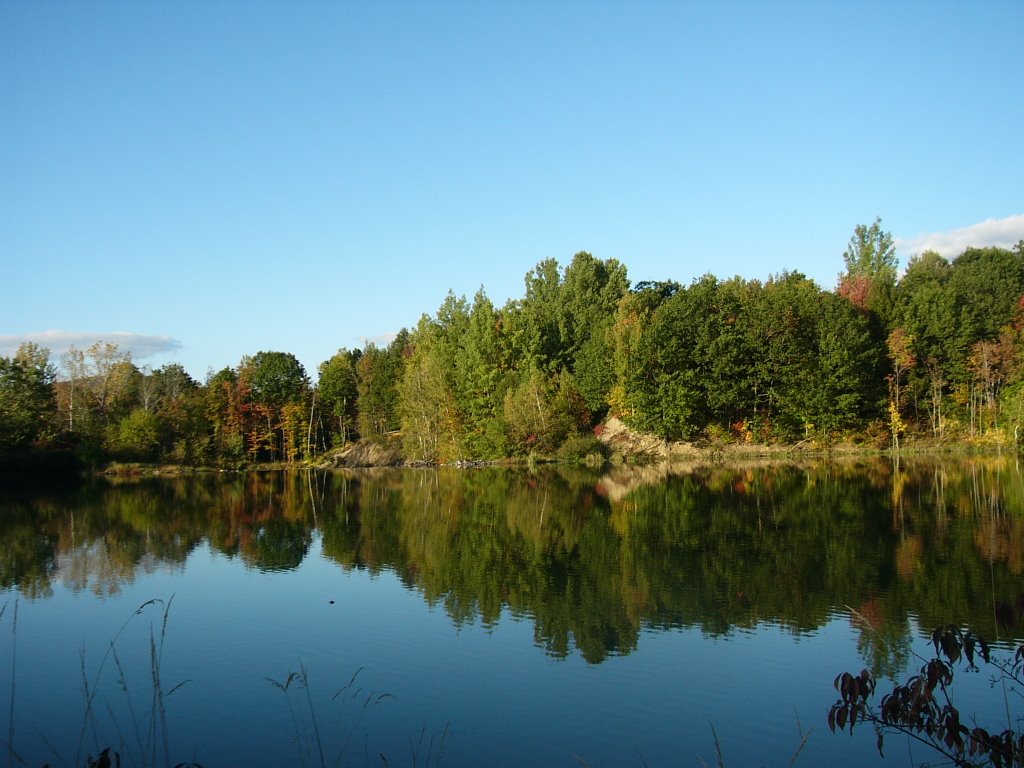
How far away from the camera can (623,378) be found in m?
58.8

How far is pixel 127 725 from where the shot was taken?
9.77m

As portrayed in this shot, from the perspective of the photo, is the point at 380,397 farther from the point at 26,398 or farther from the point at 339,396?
the point at 26,398

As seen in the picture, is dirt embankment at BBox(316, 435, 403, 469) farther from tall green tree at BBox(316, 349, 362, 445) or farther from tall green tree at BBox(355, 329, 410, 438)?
tall green tree at BBox(316, 349, 362, 445)

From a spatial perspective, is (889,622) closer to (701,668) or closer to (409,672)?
(701,668)

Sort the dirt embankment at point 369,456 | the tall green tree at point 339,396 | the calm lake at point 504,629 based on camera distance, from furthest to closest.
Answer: the tall green tree at point 339,396 → the dirt embankment at point 369,456 → the calm lake at point 504,629

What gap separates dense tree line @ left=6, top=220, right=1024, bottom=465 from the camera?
176 feet

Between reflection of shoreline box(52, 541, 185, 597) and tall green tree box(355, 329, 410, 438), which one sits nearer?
reflection of shoreline box(52, 541, 185, 597)

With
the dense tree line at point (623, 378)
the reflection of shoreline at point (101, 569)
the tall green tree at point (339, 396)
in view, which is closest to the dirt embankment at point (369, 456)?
the dense tree line at point (623, 378)

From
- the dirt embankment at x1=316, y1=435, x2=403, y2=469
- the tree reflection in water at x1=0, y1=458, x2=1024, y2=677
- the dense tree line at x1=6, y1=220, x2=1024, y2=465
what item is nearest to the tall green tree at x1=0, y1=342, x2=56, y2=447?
the dense tree line at x1=6, y1=220, x2=1024, y2=465

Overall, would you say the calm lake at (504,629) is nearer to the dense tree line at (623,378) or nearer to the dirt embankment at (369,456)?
the dense tree line at (623,378)

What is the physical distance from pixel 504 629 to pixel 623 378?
46279 mm

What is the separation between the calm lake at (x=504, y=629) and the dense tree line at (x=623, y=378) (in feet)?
83.2

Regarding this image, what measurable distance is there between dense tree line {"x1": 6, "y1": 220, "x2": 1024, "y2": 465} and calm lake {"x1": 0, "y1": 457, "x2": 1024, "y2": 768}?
83.2 ft

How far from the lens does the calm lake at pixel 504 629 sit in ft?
29.5
